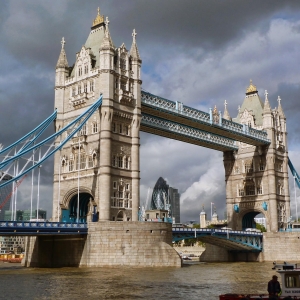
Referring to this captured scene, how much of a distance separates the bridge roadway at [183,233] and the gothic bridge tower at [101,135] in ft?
18.3

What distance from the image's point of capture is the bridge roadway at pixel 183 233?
49594 millimetres

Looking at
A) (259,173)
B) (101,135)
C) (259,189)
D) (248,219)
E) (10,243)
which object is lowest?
(10,243)

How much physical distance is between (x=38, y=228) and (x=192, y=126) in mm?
32577

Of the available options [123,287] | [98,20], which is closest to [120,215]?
[98,20]

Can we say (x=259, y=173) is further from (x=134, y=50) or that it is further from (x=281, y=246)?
(x=134, y=50)

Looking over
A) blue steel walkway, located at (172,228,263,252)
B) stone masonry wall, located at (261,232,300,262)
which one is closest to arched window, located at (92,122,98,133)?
blue steel walkway, located at (172,228,263,252)

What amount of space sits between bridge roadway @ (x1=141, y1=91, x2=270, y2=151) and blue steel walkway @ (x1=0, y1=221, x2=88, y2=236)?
18912 mm

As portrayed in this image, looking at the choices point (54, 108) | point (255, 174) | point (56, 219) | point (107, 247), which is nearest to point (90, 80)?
point (54, 108)

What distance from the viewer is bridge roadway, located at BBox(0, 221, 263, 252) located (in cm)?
4959

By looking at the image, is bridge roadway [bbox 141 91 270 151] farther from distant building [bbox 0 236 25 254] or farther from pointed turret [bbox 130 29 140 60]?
distant building [bbox 0 236 25 254]

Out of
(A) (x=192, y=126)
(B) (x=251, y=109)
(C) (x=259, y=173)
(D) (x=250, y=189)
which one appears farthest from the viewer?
(B) (x=251, y=109)

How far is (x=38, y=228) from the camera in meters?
51.0

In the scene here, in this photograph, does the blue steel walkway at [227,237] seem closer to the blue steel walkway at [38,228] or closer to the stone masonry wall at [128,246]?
the stone masonry wall at [128,246]

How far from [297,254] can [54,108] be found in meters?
42.1
